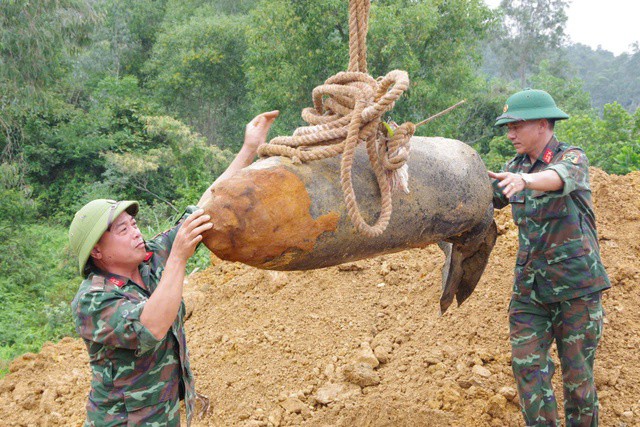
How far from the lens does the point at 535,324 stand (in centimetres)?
272

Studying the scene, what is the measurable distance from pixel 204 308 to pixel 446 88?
947 centimetres

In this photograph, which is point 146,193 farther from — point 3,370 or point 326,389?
point 326,389

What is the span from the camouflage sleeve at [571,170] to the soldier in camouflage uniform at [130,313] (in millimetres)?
1140

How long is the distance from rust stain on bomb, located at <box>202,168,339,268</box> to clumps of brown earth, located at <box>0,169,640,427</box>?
5.39 ft

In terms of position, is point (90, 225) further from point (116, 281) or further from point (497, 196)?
point (497, 196)

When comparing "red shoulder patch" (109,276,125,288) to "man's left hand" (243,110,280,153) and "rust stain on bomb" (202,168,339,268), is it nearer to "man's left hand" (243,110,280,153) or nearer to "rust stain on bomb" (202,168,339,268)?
"rust stain on bomb" (202,168,339,268)

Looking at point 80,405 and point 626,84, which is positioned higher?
point 80,405

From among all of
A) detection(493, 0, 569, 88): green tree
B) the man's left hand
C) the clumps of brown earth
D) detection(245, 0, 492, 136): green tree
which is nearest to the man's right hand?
the man's left hand

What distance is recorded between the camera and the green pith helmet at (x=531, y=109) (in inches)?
103

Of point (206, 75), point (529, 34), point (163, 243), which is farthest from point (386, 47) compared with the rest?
point (529, 34)

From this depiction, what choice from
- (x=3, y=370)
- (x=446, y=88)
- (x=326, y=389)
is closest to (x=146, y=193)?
(x=446, y=88)

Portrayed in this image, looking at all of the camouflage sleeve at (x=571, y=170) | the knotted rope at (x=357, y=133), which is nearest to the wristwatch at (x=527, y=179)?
the camouflage sleeve at (x=571, y=170)

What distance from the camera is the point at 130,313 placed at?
75.8 inches

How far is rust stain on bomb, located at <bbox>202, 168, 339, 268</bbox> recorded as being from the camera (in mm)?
1778
